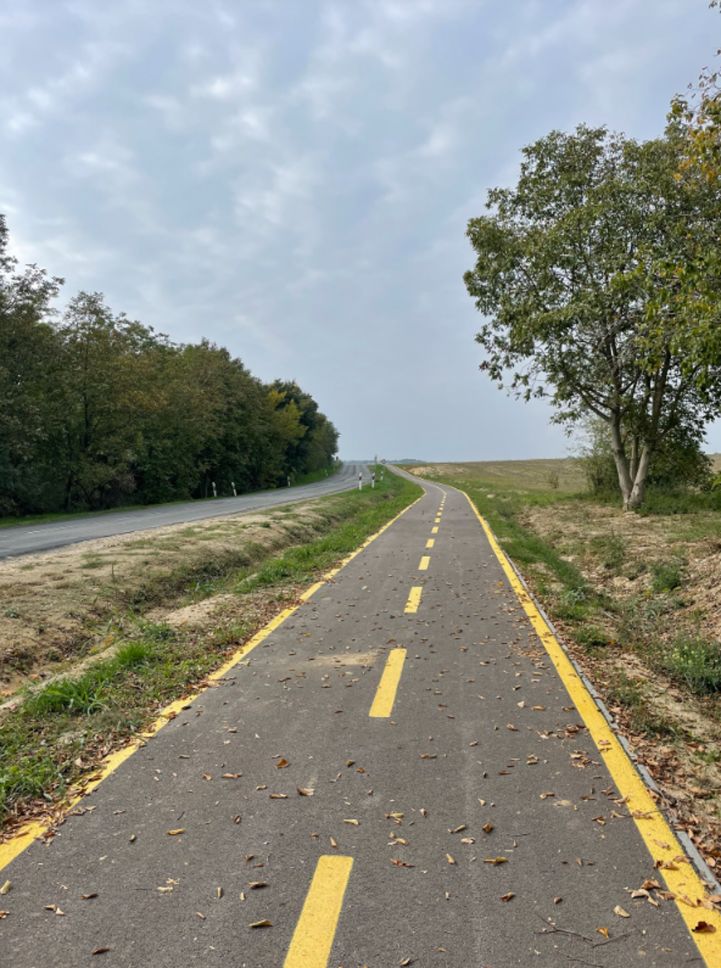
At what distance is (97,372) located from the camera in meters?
30.8

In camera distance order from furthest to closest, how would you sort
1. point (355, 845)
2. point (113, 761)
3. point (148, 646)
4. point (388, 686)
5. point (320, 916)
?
point (148, 646) → point (388, 686) → point (113, 761) → point (355, 845) → point (320, 916)

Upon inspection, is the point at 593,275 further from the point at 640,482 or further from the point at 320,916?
the point at 320,916

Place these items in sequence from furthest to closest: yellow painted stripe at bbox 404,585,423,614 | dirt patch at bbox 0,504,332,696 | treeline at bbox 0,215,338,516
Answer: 1. treeline at bbox 0,215,338,516
2. yellow painted stripe at bbox 404,585,423,614
3. dirt patch at bbox 0,504,332,696

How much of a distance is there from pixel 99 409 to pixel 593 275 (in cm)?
2553

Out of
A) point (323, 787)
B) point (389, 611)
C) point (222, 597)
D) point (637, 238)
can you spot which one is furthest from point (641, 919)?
point (637, 238)

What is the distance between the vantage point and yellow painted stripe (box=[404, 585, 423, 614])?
8520mm

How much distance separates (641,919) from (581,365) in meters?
21.0

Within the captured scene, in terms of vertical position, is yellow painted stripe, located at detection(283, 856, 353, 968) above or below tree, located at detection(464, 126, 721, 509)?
below

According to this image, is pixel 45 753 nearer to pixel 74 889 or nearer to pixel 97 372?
pixel 74 889

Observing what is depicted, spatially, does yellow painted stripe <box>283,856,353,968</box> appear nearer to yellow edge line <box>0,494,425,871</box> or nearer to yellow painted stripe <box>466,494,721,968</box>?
yellow painted stripe <box>466,494,721,968</box>

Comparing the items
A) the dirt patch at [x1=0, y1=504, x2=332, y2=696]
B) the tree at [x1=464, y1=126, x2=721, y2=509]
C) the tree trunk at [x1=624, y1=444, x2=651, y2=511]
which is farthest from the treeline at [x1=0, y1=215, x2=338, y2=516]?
the tree trunk at [x1=624, y1=444, x2=651, y2=511]

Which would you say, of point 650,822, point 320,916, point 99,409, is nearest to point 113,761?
point 320,916

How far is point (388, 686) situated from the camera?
5508mm

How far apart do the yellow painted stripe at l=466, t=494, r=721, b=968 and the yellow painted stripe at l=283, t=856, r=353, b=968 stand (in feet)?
5.15
